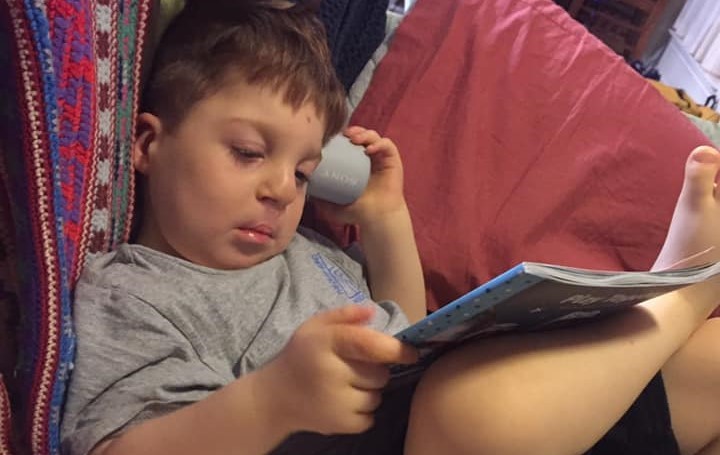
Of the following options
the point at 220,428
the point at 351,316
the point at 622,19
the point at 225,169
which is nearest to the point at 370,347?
the point at 351,316

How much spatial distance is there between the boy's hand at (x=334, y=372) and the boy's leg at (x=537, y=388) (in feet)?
0.13

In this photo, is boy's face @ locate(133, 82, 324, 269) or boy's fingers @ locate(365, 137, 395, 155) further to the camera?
boy's fingers @ locate(365, 137, 395, 155)

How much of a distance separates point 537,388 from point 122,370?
33cm

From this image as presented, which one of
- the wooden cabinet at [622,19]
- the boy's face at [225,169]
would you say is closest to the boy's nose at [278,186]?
the boy's face at [225,169]

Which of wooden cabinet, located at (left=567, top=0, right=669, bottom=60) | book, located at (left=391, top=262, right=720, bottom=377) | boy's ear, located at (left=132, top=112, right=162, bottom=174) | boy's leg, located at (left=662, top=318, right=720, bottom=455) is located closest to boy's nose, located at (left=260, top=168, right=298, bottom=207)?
boy's ear, located at (left=132, top=112, right=162, bottom=174)

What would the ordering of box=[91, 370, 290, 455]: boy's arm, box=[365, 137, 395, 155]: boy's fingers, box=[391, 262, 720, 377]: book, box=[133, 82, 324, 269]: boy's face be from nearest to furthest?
box=[391, 262, 720, 377]: book → box=[91, 370, 290, 455]: boy's arm → box=[133, 82, 324, 269]: boy's face → box=[365, 137, 395, 155]: boy's fingers

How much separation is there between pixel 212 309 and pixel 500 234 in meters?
0.43

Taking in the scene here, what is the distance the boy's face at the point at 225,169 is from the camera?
2.12ft

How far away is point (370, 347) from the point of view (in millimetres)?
461

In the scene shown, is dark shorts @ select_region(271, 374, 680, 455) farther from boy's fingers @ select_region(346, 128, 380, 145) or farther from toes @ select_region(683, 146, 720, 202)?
boy's fingers @ select_region(346, 128, 380, 145)

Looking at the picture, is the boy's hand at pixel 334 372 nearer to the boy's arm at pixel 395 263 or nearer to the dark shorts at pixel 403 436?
the dark shorts at pixel 403 436

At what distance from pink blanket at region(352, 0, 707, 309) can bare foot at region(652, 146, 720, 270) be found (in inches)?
4.8

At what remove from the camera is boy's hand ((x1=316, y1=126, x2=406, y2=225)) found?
2.93 ft

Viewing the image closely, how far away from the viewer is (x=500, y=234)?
3.07 ft
